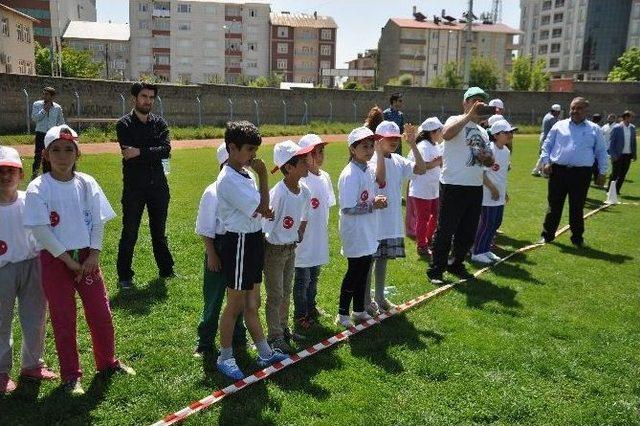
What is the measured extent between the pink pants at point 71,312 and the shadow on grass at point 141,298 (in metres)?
1.40

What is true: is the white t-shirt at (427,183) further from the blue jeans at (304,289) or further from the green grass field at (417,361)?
the blue jeans at (304,289)

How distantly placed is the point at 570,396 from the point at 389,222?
2275mm

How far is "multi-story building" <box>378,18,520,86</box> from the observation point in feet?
306

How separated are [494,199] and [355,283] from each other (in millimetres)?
3315

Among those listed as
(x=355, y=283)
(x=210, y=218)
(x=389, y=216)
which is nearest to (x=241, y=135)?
(x=210, y=218)

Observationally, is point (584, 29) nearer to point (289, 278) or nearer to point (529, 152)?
point (529, 152)

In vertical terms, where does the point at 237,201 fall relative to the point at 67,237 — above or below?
above

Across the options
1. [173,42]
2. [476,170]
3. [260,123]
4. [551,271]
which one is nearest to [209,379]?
[476,170]

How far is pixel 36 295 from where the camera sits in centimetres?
415

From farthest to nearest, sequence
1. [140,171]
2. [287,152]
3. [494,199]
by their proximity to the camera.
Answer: [494,199]
[140,171]
[287,152]

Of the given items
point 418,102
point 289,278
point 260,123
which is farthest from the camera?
point 418,102

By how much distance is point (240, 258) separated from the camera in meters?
4.09

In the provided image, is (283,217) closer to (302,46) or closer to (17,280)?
(17,280)

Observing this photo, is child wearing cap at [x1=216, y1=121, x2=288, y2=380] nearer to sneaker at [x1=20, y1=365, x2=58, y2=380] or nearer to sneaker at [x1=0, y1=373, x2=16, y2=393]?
sneaker at [x1=20, y1=365, x2=58, y2=380]
